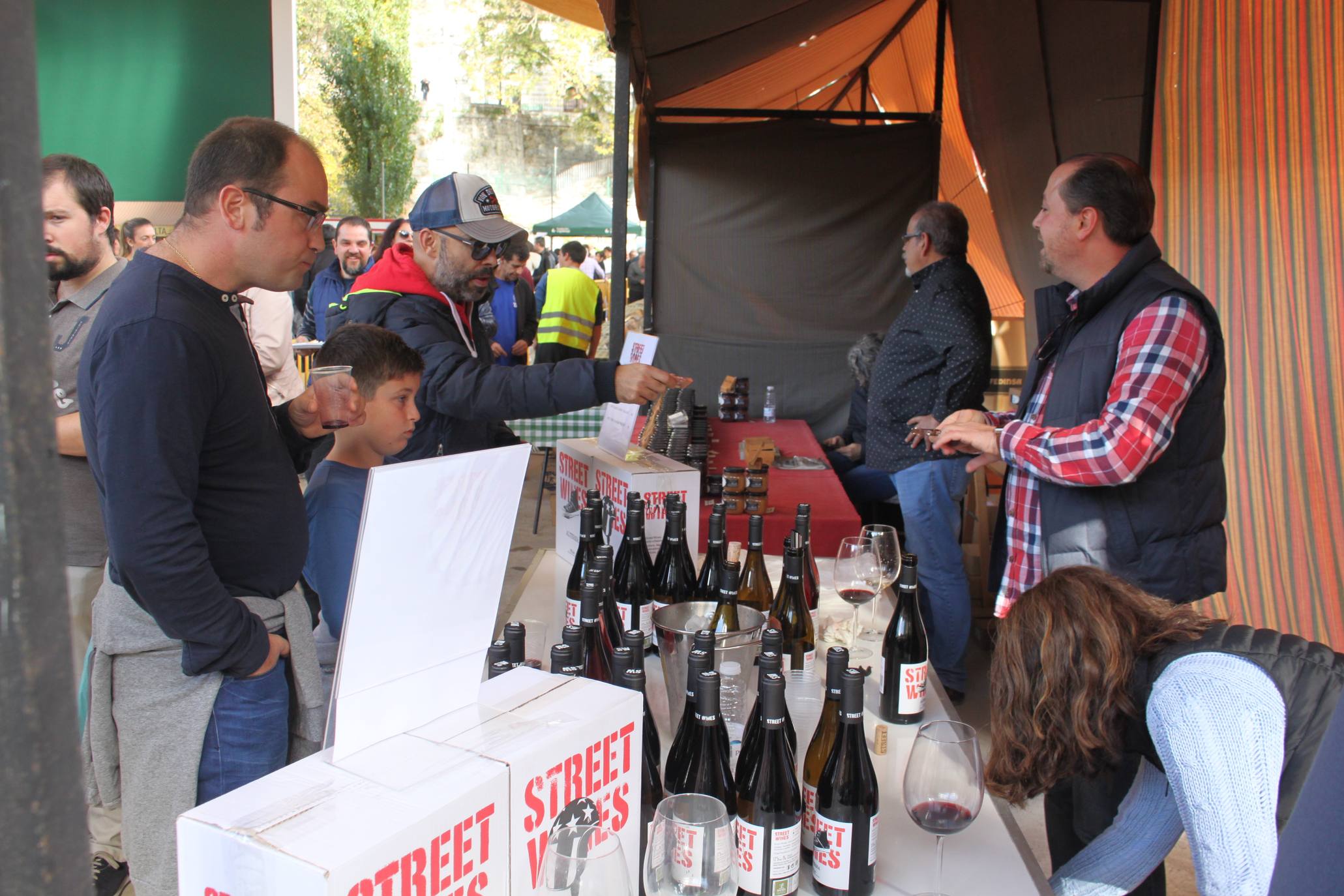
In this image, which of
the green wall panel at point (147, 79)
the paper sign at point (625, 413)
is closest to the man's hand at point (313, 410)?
the paper sign at point (625, 413)

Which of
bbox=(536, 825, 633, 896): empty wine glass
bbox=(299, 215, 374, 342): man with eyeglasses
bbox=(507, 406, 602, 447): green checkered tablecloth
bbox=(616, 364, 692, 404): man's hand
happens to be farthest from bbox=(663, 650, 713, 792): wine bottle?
bbox=(299, 215, 374, 342): man with eyeglasses

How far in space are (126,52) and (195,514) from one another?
6.16 ft

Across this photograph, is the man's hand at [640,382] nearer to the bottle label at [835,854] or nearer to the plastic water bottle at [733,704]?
the plastic water bottle at [733,704]

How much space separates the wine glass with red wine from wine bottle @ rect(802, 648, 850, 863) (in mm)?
124

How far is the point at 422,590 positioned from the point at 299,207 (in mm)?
919

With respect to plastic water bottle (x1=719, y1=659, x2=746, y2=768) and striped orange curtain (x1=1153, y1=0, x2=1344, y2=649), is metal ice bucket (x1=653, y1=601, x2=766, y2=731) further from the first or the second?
striped orange curtain (x1=1153, y1=0, x2=1344, y2=649)

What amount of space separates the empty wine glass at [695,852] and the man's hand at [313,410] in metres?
1.22

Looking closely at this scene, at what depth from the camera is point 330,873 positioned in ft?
2.09

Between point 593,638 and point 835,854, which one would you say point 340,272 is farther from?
point 835,854

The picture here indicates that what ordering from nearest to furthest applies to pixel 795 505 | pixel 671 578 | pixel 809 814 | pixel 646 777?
1. pixel 809 814
2. pixel 646 777
3. pixel 671 578
4. pixel 795 505

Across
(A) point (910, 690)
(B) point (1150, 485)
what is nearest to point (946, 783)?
(A) point (910, 690)

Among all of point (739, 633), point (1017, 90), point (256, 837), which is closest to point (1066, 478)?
point (739, 633)

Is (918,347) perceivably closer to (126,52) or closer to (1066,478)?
(1066,478)

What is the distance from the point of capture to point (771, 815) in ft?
3.65
